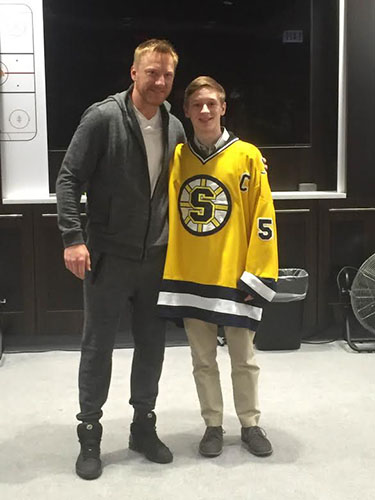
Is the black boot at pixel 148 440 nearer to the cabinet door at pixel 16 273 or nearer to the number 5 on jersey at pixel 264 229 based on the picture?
the number 5 on jersey at pixel 264 229

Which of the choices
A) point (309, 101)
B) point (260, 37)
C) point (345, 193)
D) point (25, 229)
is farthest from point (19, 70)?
point (345, 193)

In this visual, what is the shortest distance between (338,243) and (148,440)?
6.67 ft

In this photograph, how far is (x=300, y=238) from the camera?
4102 mm

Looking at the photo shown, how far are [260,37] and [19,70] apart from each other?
1.46 meters

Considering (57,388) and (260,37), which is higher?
(260,37)

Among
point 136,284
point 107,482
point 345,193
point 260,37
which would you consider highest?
point 260,37

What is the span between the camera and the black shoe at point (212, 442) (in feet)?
8.43

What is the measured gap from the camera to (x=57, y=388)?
3.36 meters

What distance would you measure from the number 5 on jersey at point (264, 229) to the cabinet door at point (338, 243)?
5.61 ft

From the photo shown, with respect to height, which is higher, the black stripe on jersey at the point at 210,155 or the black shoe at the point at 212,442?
the black stripe on jersey at the point at 210,155

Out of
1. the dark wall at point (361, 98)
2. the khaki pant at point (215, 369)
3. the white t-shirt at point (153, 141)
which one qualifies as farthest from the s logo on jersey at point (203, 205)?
the dark wall at point (361, 98)

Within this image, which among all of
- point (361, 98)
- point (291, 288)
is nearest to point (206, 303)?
point (291, 288)

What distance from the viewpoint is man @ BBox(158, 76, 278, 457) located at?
2447 millimetres

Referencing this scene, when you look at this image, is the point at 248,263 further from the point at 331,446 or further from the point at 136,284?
the point at 331,446
